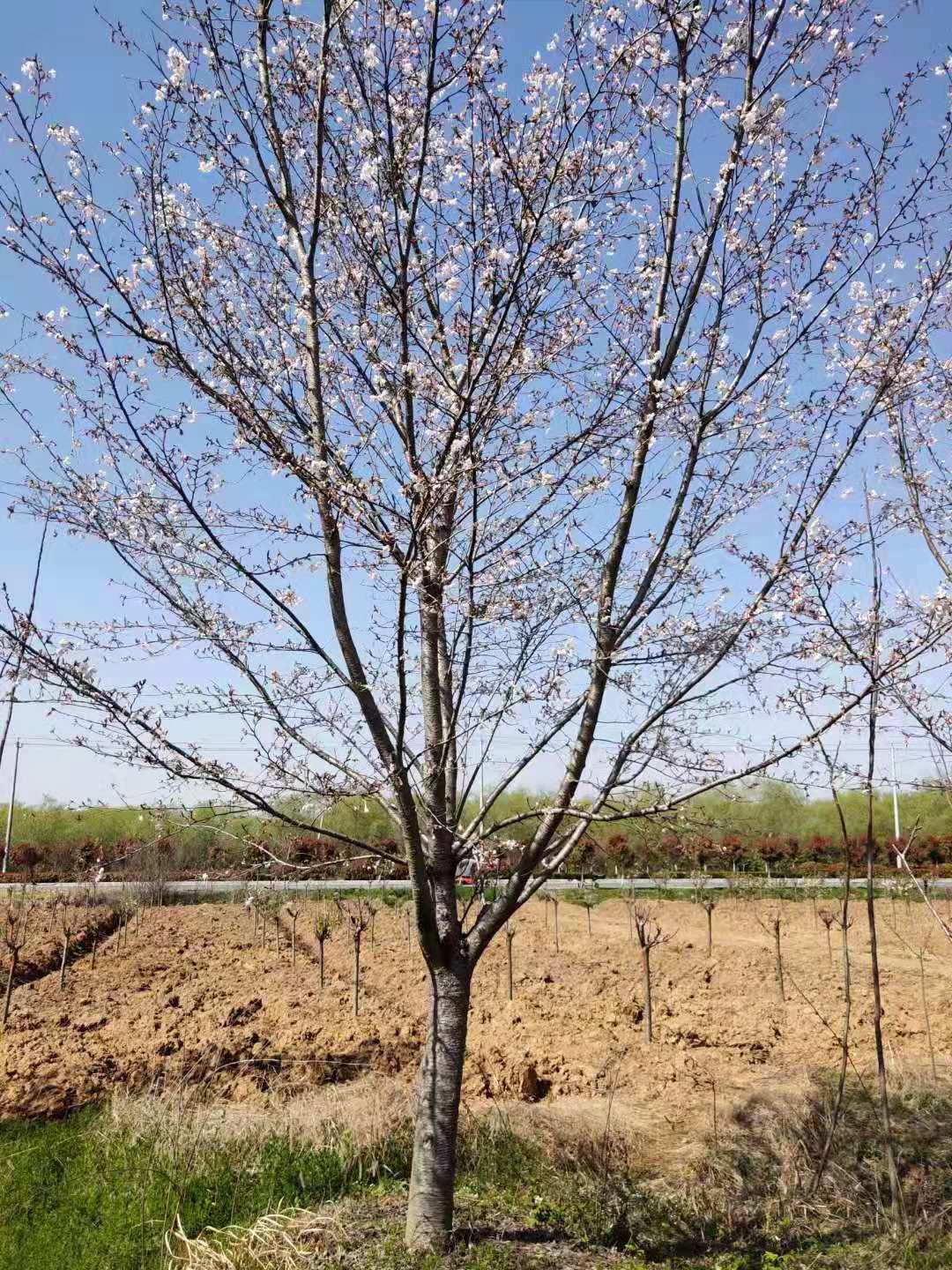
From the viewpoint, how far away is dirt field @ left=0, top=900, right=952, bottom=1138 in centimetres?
664

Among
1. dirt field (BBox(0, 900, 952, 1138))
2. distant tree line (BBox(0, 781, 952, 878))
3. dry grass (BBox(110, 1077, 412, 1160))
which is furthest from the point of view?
distant tree line (BBox(0, 781, 952, 878))

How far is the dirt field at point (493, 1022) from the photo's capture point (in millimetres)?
6645

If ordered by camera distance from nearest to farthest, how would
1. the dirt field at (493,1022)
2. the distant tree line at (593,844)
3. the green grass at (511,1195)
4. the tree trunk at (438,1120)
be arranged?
the tree trunk at (438,1120) → the green grass at (511,1195) → the dirt field at (493,1022) → the distant tree line at (593,844)

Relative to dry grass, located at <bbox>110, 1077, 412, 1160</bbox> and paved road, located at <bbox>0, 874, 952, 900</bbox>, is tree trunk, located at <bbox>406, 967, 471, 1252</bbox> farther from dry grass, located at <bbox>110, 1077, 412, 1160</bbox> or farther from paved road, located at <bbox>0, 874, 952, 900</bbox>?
paved road, located at <bbox>0, 874, 952, 900</bbox>

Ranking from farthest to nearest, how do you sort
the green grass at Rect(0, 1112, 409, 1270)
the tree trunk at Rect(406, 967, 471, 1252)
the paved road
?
the paved road → the green grass at Rect(0, 1112, 409, 1270) → the tree trunk at Rect(406, 967, 471, 1252)

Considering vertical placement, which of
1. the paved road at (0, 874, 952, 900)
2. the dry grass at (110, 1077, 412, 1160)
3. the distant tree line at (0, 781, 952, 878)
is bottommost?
the dry grass at (110, 1077, 412, 1160)

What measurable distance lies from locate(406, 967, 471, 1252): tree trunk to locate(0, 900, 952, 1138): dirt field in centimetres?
184

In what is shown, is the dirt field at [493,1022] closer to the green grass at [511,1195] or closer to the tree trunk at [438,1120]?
the green grass at [511,1195]

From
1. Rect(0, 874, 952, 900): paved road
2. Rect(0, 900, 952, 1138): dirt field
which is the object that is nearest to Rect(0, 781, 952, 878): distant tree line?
Rect(0, 874, 952, 900): paved road

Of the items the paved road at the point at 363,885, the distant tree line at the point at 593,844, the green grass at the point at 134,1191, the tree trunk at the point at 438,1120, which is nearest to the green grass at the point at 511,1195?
the green grass at the point at 134,1191

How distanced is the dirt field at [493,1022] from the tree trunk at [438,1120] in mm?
1839

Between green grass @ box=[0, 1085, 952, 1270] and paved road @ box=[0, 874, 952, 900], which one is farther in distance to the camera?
paved road @ box=[0, 874, 952, 900]

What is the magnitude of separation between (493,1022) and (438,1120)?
4633 millimetres

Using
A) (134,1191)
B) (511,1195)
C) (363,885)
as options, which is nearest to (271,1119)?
(134,1191)
